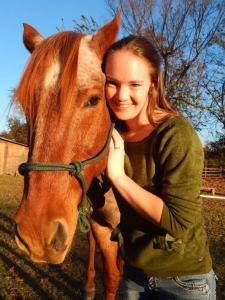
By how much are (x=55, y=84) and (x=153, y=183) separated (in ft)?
2.29

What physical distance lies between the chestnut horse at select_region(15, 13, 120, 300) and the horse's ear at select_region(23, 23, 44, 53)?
0.33 m

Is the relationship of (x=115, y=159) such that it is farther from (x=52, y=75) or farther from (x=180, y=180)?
(x=52, y=75)

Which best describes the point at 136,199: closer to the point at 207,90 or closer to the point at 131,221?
the point at 131,221

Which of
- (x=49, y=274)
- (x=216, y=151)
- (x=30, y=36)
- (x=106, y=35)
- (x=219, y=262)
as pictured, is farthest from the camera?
(x=216, y=151)

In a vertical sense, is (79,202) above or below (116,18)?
below

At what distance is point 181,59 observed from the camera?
54.2 ft

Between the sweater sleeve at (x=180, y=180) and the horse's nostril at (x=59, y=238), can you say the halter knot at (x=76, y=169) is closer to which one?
the horse's nostril at (x=59, y=238)

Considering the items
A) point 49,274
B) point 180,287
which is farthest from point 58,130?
point 49,274

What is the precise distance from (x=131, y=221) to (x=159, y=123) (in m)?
0.55

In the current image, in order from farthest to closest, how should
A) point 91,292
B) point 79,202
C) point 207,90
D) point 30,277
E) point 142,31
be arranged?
point 207,90 < point 142,31 < point 30,277 < point 91,292 < point 79,202

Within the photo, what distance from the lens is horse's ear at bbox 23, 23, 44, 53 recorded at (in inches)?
83.2

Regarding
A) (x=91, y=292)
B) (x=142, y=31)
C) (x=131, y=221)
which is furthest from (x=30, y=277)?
(x=142, y=31)

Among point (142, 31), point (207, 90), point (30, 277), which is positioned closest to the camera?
point (30, 277)

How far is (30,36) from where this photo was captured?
2127 millimetres
